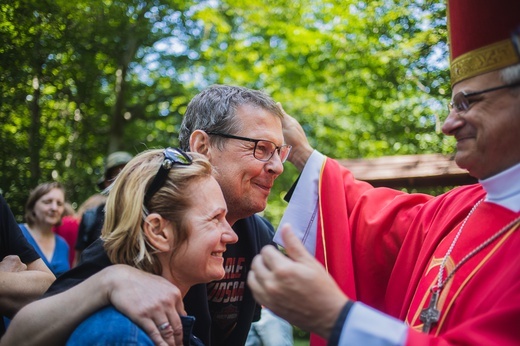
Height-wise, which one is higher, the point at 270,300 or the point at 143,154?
the point at 143,154

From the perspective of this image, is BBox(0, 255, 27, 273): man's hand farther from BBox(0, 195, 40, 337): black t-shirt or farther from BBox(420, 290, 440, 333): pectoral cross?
BBox(420, 290, 440, 333): pectoral cross

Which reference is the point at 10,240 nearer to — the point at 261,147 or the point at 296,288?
the point at 261,147

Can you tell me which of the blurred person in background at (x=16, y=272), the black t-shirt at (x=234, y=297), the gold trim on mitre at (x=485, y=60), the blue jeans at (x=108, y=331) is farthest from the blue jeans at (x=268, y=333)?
the gold trim on mitre at (x=485, y=60)

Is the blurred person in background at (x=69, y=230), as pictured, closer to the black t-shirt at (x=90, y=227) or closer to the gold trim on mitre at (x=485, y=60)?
the black t-shirt at (x=90, y=227)

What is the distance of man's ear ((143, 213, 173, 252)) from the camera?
2006 millimetres

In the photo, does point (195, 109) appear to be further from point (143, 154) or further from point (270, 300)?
point (270, 300)

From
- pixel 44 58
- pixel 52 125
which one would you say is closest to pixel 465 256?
pixel 44 58

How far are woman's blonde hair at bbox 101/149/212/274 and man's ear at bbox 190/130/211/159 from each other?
2.33 feet

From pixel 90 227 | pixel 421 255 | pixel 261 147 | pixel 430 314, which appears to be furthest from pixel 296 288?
pixel 90 227

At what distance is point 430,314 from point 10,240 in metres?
2.06

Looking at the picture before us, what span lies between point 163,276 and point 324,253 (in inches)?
39.4

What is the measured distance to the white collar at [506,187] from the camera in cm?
207

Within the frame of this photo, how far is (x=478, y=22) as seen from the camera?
2.10 meters

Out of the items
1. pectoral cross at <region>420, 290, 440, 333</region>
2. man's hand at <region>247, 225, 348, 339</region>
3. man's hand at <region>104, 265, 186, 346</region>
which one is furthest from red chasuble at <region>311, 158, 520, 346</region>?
man's hand at <region>104, 265, 186, 346</region>
